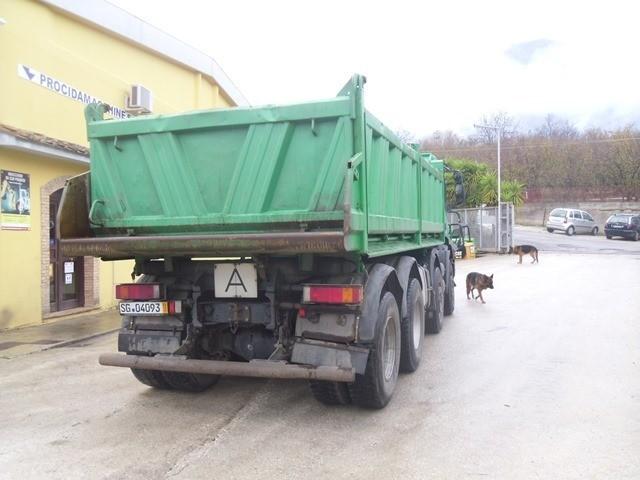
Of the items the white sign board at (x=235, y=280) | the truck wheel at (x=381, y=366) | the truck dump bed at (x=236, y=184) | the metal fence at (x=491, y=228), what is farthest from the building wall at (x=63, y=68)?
the metal fence at (x=491, y=228)

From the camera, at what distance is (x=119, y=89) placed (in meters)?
12.3

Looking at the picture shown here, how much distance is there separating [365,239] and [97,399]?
3075 millimetres

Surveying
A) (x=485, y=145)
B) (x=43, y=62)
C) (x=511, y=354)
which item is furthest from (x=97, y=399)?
(x=485, y=145)

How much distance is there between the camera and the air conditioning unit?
12.3 meters

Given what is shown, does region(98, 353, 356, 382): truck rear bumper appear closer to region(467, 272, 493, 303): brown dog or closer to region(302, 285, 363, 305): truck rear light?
region(302, 285, 363, 305): truck rear light

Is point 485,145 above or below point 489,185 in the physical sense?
above

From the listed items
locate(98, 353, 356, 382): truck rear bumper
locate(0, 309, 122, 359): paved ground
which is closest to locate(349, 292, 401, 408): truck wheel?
locate(98, 353, 356, 382): truck rear bumper

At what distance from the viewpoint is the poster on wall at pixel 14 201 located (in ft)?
29.0

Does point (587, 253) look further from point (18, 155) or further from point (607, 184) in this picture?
point (607, 184)

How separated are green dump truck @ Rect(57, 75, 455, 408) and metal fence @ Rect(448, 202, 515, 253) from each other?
23.4m

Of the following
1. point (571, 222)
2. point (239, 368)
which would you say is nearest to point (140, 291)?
point (239, 368)

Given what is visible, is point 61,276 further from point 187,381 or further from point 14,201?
point 187,381

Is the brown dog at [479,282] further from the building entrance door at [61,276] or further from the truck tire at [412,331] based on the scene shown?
the building entrance door at [61,276]

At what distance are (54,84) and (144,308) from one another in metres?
7.15
